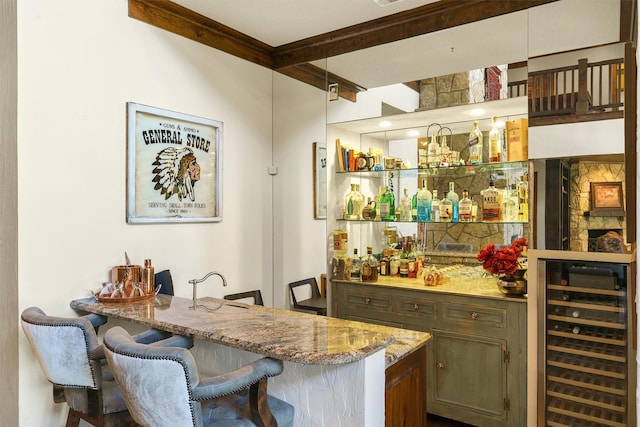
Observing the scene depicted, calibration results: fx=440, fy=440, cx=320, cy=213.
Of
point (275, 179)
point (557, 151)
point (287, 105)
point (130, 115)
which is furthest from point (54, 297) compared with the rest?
point (557, 151)

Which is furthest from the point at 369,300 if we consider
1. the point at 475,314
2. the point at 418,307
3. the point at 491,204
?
the point at 491,204

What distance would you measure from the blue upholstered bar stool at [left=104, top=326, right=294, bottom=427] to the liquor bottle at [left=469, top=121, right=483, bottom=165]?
2.10 meters

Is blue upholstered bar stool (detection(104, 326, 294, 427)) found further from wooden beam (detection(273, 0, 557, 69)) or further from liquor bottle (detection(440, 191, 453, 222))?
wooden beam (detection(273, 0, 557, 69))

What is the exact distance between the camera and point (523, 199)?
9.32ft

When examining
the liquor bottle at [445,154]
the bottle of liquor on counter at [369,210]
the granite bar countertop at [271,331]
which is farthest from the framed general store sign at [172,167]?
the liquor bottle at [445,154]

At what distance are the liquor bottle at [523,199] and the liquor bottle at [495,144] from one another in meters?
0.19

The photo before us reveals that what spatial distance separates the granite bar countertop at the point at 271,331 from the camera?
1.54m

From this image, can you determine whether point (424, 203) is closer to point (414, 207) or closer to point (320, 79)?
point (414, 207)

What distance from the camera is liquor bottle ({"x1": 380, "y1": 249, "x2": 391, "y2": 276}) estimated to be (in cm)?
349

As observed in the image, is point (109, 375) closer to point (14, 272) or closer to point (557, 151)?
point (14, 272)

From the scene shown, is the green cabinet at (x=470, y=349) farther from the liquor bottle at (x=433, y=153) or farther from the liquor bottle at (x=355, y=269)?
the liquor bottle at (x=433, y=153)

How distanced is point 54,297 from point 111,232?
452 millimetres

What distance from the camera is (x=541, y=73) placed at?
8.14 feet

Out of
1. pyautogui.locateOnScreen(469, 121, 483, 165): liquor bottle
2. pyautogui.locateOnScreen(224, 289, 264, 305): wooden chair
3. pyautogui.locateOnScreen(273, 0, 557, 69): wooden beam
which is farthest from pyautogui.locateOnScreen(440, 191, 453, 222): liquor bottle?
pyautogui.locateOnScreen(224, 289, 264, 305): wooden chair
